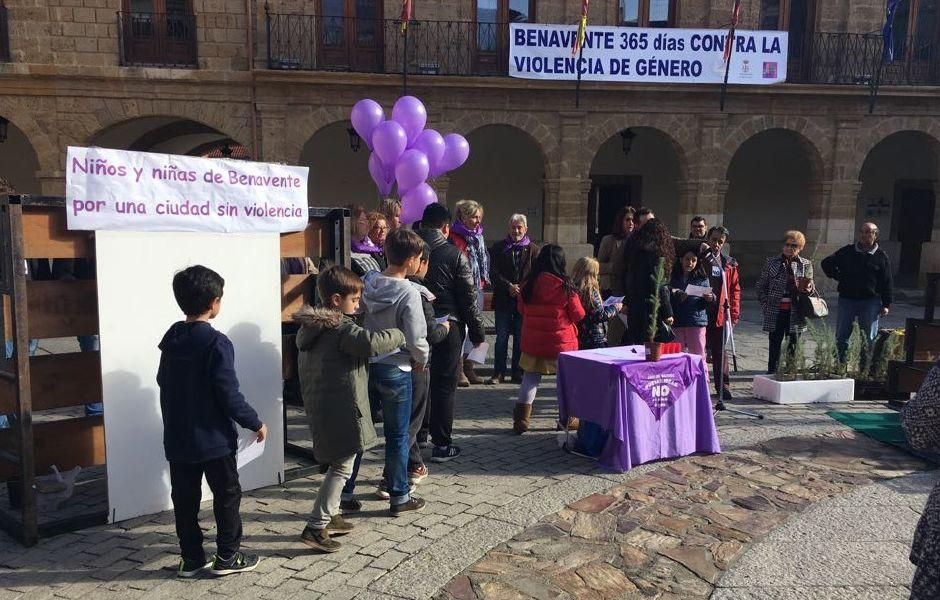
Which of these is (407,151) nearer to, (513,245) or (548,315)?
(513,245)

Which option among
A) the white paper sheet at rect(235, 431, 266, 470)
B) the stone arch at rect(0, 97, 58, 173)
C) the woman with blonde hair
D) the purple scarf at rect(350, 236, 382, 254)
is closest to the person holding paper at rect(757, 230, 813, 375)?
the woman with blonde hair

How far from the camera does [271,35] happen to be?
507 inches

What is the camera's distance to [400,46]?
43.7 feet

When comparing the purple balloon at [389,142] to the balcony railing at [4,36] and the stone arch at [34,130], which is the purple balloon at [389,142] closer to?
the stone arch at [34,130]

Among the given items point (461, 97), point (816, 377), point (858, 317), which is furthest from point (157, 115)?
point (858, 317)

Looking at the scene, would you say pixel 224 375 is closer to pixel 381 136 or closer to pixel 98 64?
pixel 381 136

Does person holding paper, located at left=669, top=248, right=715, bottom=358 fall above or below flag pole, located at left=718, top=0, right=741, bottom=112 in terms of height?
below

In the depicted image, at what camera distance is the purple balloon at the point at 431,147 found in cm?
820

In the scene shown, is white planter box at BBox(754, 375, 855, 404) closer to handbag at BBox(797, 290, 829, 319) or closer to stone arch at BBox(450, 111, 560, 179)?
handbag at BBox(797, 290, 829, 319)

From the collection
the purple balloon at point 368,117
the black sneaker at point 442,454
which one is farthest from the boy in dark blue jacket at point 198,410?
the purple balloon at point 368,117

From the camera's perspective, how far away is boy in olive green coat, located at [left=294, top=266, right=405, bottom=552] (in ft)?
11.5

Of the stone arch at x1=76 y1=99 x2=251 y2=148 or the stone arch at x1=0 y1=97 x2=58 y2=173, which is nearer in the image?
the stone arch at x1=0 y1=97 x2=58 y2=173

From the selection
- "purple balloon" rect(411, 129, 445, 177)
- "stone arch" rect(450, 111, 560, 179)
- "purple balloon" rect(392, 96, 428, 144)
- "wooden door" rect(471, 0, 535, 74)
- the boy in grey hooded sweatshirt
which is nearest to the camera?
the boy in grey hooded sweatshirt

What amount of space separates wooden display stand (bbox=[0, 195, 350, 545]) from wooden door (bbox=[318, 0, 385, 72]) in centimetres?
1050
